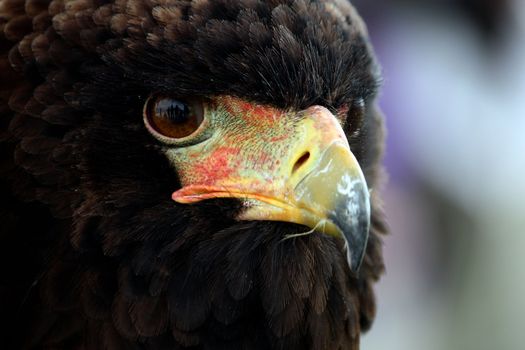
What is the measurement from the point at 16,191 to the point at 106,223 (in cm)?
24

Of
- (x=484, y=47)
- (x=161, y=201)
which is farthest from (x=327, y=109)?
(x=484, y=47)

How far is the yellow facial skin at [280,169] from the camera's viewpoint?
1651 mm

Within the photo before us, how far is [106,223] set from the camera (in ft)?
5.92

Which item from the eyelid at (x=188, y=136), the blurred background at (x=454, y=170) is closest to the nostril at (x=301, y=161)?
the eyelid at (x=188, y=136)

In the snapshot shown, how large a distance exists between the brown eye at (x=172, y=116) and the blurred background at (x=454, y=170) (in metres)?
2.72

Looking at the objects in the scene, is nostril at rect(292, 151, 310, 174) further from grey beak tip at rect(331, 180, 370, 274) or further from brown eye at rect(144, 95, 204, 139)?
brown eye at rect(144, 95, 204, 139)

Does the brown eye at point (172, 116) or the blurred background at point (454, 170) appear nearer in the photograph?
the brown eye at point (172, 116)

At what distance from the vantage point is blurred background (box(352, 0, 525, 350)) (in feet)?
15.0

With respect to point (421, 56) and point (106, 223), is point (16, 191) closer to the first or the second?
point (106, 223)

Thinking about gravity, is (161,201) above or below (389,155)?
above

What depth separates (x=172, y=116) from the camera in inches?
71.5

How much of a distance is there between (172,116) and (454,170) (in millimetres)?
3195

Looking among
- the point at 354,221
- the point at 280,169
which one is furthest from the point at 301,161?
the point at 354,221

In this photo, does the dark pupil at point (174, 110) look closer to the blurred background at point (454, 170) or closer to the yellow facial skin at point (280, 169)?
the yellow facial skin at point (280, 169)
